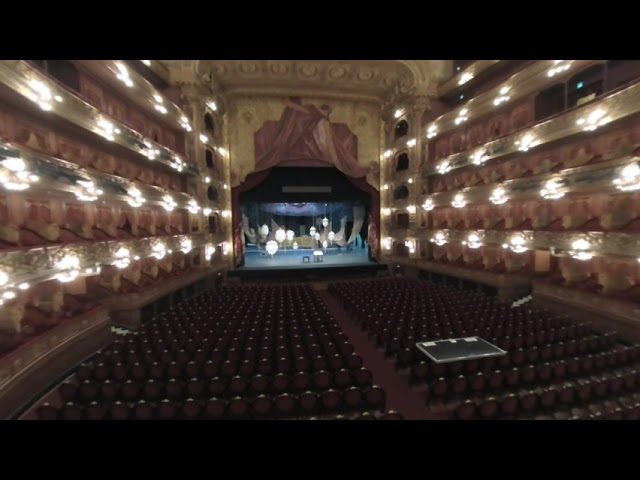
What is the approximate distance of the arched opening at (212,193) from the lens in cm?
1609

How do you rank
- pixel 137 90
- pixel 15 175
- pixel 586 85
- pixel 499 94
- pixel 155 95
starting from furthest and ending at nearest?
pixel 499 94 < pixel 586 85 < pixel 155 95 < pixel 137 90 < pixel 15 175

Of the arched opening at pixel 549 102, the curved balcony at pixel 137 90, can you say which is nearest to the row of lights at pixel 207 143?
the curved balcony at pixel 137 90

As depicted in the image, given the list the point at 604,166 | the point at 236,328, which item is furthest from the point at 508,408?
the point at 604,166

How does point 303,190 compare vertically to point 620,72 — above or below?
below

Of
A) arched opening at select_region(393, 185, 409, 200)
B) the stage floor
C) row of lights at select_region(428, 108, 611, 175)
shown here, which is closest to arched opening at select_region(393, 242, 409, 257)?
the stage floor

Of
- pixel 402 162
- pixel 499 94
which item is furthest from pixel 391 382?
pixel 402 162

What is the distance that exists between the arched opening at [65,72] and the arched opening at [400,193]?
15.6 metres

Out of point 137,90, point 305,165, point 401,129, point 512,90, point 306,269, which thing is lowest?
point 306,269

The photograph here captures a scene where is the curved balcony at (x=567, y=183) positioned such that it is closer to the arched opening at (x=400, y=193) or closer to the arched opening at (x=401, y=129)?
the arched opening at (x=400, y=193)

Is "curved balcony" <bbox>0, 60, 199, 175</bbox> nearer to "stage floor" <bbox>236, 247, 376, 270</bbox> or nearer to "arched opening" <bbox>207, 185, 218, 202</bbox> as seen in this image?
"arched opening" <bbox>207, 185, 218, 202</bbox>

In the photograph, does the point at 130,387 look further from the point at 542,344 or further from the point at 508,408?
the point at 542,344

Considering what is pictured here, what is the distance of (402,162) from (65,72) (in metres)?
16.1

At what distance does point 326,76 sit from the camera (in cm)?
1568

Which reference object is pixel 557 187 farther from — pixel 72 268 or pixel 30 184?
pixel 30 184
